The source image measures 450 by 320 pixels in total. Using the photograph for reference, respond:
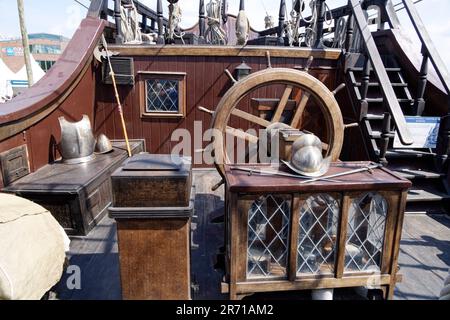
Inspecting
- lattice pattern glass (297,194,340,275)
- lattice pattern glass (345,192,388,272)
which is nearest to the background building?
lattice pattern glass (297,194,340,275)

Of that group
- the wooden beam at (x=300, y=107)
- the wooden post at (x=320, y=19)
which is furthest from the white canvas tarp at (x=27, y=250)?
the wooden post at (x=320, y=19)

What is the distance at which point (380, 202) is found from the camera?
1.84 metres

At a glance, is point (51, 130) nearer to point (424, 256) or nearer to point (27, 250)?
point (27, 250)

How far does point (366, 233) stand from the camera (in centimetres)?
190

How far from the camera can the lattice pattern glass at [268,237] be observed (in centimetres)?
179

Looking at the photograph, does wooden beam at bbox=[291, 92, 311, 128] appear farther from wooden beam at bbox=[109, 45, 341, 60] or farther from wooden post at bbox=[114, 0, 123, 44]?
wooden post at bbox=[114, 0, 123, 44]

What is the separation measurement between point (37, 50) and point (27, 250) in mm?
47063

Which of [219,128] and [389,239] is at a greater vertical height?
[219,128]

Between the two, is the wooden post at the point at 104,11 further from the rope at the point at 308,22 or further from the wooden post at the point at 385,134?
the wooden post at the point at 385,134

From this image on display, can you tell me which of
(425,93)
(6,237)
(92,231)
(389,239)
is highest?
(425,93)

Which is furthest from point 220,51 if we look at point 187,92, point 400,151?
point 400,151
